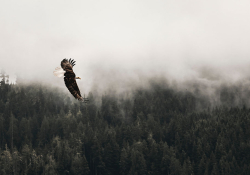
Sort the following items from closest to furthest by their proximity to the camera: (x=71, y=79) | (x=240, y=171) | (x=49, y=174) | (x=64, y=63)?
(x=71, y=79) < (x=64, y=63) < (x=49, y=174) < (x=240, y=171)

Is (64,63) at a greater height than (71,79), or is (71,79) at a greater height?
(64,63)

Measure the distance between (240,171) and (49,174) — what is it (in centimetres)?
10771

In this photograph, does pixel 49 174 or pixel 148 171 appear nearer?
pixel 49 174

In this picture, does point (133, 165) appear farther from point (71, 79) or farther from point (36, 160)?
point (71, 79)

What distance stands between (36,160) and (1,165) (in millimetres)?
19624

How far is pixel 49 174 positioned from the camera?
18288cm

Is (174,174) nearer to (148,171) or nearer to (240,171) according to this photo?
(148,171)

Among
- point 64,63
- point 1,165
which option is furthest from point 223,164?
point 64,63

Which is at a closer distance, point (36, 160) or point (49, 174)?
point (49, 174)

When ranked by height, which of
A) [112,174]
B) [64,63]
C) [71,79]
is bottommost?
[112,174]

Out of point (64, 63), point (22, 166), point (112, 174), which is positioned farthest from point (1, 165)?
point (64, 63)

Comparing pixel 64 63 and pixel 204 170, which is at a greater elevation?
pixel 64 63

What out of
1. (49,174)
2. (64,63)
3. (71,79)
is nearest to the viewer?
(71,79)

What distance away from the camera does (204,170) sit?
199125 millimetres
